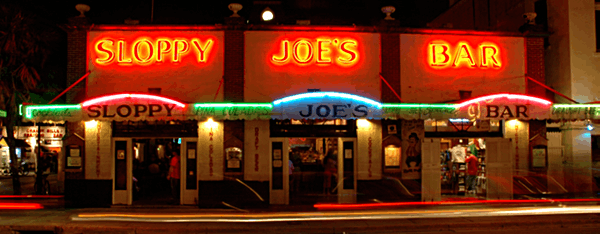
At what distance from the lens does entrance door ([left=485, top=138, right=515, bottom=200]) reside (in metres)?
15.8

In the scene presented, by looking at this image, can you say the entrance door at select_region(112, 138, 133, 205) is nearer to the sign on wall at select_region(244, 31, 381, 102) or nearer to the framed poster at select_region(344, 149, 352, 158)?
the sign on wall at select_region(244, 31, 381, 102)

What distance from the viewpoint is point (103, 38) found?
49.0 ft

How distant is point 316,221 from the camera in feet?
37.5

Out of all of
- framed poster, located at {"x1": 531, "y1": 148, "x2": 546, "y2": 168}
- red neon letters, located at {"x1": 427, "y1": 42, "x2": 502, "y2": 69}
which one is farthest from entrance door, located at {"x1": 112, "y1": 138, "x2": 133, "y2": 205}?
framed poster, located at {"x1": 531, "y1": 148, "x2": 546, "y2": 168}

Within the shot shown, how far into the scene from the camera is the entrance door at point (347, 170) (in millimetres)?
15395

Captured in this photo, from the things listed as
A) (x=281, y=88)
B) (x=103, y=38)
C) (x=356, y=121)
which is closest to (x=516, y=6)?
(x=356, y=121)

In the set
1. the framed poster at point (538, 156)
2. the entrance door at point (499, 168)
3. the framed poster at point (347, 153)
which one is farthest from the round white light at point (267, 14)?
the framed poster at point (538, 156)

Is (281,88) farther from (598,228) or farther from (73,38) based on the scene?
(598,228)

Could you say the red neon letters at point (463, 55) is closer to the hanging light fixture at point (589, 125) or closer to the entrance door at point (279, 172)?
the hanging light fixture at point (589, 125)

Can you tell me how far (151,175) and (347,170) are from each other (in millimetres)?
7191

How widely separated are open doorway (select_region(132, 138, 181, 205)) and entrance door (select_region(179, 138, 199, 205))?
0.28 meters

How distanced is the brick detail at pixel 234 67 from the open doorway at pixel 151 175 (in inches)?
116

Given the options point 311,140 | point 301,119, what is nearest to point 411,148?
point 311,140

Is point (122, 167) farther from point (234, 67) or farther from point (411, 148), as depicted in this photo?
point (411, 148)
